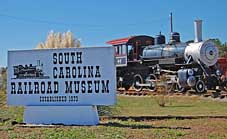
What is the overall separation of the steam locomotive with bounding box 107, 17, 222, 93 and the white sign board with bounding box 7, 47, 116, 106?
15838 mm

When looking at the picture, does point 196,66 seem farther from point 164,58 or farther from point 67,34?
point 67,34

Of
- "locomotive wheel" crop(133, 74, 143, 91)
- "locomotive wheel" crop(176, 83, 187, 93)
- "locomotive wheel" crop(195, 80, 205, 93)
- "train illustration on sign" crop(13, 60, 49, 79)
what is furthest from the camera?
"locomotive wheel" crop(133, 74, 143, 91)

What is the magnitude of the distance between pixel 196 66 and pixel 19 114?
52.3 ft

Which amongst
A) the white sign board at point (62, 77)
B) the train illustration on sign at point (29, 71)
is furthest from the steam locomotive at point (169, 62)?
the train illustration on sign at point (29, 71)

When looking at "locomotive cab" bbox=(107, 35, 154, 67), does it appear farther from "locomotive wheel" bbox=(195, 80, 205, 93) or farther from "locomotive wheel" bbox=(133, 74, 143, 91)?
"locomotive wheel" bbox=(195, 80, 205, 93)

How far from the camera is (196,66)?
104 feet

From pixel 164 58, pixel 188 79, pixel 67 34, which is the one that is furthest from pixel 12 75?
pixel 67 34

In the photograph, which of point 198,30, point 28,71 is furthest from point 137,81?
point 28,71

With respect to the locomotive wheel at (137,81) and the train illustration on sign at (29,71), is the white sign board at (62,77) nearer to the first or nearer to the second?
the train illustration on sign at (29,71)

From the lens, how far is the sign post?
15.1 m

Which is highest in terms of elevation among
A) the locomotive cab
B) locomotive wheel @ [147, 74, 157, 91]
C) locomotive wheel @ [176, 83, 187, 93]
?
the locomotive cab

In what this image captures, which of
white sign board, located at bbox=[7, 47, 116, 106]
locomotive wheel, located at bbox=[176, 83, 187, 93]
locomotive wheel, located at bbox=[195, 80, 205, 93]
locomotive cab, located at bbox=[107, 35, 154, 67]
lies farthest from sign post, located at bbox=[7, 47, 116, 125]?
locomotive cab, located at bbox=[107, 35, 154, 67]

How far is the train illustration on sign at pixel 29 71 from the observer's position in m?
15.7

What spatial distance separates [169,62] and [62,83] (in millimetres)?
18548
